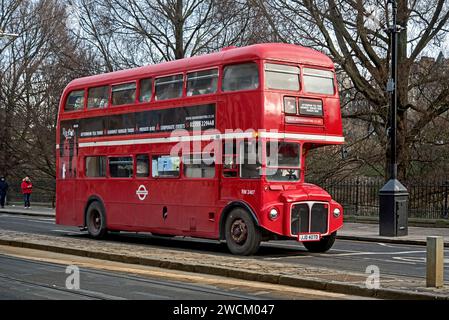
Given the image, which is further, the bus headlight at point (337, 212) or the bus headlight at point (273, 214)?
the bus headlight at point (337, 212)

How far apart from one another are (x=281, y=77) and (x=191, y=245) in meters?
5.56

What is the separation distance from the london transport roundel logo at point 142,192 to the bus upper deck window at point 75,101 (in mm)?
3792

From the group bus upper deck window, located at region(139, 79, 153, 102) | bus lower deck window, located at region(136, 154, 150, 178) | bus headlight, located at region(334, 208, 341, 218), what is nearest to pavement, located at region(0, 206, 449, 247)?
bus headlight, located at region(334, 208, 341, 218)

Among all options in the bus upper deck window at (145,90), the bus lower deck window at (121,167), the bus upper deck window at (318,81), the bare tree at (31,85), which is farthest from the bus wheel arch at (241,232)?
the bare tree at (31,85)

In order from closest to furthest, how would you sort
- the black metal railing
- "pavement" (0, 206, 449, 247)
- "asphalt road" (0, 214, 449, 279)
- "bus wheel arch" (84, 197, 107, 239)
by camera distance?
"asphalt road" (0, 214, 449, 279)
"bus wheel arch" (84, 197, 107, 239)
"pavement" (0, 206, 449, 247)
the black metal railing

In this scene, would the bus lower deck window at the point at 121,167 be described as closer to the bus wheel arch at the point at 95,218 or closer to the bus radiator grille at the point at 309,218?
the bus wheel arch at the point at 95,218

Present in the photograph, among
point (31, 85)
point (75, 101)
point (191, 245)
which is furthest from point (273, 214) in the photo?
point (31, 85)

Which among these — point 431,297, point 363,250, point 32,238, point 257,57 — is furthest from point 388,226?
point 431,297

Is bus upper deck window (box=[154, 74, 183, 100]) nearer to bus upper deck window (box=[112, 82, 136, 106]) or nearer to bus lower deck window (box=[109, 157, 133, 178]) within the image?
bus upper deck window (box=[112, 82, 136, 106])

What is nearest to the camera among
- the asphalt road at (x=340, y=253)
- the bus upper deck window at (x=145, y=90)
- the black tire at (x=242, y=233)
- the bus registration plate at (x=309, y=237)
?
the asphalt road at (x=340, y=253)

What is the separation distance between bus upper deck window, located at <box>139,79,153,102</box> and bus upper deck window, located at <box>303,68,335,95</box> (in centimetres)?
443

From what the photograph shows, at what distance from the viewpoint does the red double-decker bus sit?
16.3 meters

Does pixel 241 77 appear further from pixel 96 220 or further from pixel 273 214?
pixel 96 220

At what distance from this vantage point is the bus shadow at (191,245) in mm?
17328
